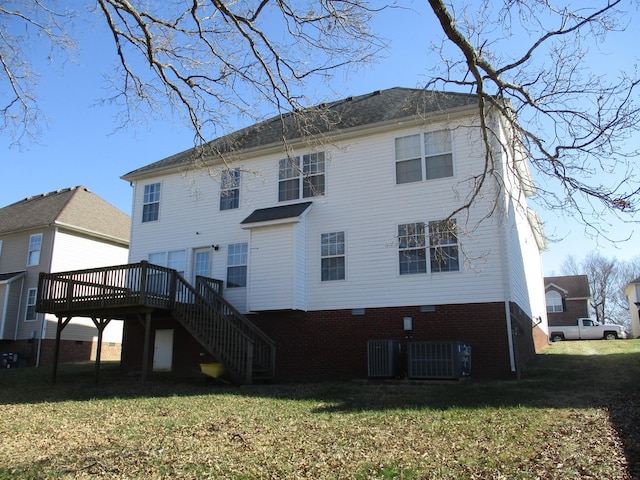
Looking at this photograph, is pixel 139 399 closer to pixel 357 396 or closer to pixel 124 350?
pixel 357 396

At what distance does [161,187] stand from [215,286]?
15.8 feet

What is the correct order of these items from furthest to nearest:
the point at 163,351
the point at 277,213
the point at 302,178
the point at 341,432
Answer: the point at 163,351 < the point at 302,178 < the point at 277,213 < the point at 341,432

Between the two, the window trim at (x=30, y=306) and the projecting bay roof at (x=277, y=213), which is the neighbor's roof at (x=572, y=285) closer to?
the projecting bay roof at (x=277, y=213)

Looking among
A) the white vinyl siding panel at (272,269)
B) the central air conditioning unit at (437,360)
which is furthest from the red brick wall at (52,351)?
the central air conditioning unit at (437,360)

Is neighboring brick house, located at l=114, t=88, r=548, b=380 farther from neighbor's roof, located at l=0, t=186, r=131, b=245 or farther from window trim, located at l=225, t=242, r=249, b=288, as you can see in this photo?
neighbor's roof, located at l=0, t=186, r=131, b=245

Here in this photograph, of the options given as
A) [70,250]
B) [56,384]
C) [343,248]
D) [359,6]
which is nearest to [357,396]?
[343,248]

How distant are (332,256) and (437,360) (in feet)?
14.9

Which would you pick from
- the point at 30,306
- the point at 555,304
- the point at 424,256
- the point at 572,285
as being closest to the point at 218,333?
the point at 424,256

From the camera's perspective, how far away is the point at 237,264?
656 inches

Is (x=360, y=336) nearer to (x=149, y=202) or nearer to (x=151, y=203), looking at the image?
(x=151, y=203)

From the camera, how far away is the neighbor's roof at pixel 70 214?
25.2 m

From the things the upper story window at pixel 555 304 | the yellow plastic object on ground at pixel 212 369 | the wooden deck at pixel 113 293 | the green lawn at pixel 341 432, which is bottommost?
the green lawn at pixel 341 432

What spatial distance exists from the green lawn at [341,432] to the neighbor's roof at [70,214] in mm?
15112

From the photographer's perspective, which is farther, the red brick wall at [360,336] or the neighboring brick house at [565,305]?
the neighboring brick house at [565,305]
